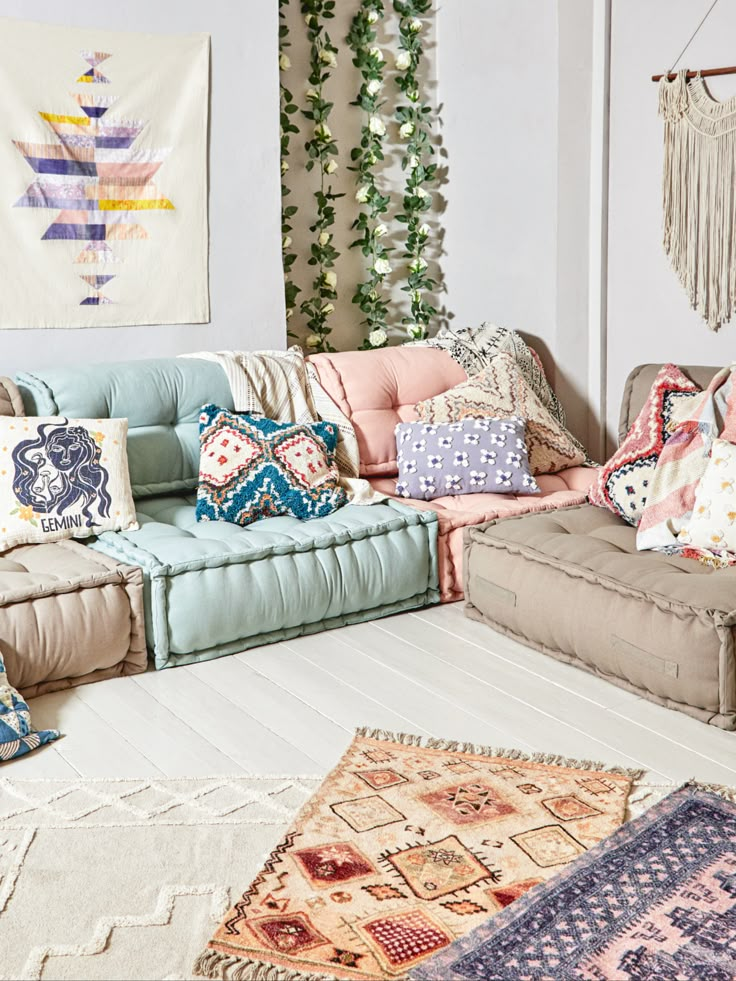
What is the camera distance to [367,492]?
369 centimetres

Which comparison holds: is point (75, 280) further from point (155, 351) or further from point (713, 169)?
point (713, 169)

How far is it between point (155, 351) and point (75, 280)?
39 centimetres

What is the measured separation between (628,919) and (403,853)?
0.45m

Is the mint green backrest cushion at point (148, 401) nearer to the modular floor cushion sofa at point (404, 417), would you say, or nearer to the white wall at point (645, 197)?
the modular floor cushion sofa at point (404, 417)

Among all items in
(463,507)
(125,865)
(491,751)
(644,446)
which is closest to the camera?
(125,865)

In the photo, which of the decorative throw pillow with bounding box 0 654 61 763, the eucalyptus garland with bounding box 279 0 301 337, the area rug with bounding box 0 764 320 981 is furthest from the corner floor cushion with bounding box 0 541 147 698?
the eucalyptus garland with bounding box 279 0 301 337

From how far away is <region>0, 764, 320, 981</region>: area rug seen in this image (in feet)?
6.09

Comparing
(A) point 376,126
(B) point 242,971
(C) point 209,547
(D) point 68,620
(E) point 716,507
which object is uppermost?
(A) point 376,126

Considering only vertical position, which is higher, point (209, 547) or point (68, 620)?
point (209, 547)

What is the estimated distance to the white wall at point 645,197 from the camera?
4.05 metres

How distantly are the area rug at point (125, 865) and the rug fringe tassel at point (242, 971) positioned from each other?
31mm

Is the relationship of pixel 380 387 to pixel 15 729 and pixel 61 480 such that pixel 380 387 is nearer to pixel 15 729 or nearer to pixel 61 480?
pixel 61 480

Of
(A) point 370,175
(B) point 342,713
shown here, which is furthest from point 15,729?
(A) point 370,175

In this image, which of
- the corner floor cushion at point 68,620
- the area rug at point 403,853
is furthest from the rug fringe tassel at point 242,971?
the corner floor cushion at point 68,620
